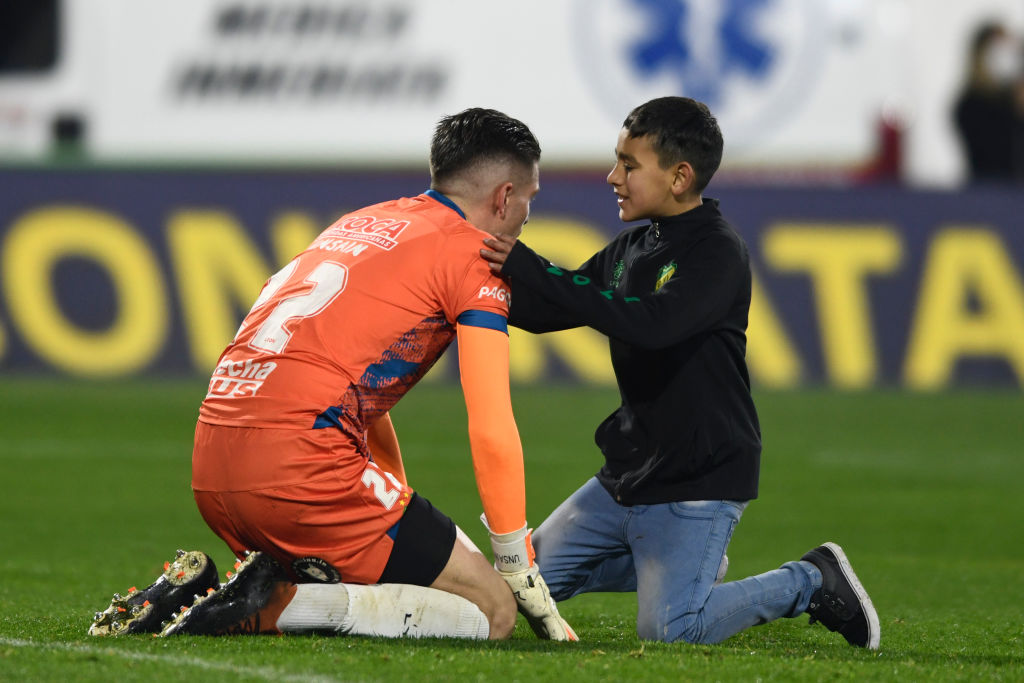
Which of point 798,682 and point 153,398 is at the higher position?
point 798,682

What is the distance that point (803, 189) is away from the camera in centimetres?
1223

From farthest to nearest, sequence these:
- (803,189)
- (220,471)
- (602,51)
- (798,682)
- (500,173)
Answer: (602,51), (803,189), (500,173), (220,471), (798,682)

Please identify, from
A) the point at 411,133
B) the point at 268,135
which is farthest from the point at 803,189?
the point at 268,135

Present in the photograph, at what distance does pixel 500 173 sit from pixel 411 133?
11491 mm

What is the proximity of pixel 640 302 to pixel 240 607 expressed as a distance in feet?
4.68

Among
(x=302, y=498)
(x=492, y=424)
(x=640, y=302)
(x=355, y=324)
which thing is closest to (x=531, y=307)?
(x=640, y=302)

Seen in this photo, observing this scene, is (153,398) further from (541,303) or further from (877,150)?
(877,150)

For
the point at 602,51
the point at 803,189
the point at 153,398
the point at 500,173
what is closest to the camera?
the point at 500,173

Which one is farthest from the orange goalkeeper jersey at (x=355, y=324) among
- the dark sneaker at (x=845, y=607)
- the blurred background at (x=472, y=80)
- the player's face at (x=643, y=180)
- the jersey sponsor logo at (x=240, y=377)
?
the blurred background at (x=472, y=80)

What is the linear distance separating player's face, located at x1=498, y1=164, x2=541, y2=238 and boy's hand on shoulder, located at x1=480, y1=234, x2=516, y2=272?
0.68ft

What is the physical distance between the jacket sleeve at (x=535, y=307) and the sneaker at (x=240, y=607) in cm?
103

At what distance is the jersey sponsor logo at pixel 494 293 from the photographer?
13.7 feet

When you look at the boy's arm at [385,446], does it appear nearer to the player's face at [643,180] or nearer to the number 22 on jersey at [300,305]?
the number 22 on jersey at [300,305]

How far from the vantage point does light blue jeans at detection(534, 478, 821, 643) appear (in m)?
4.33
